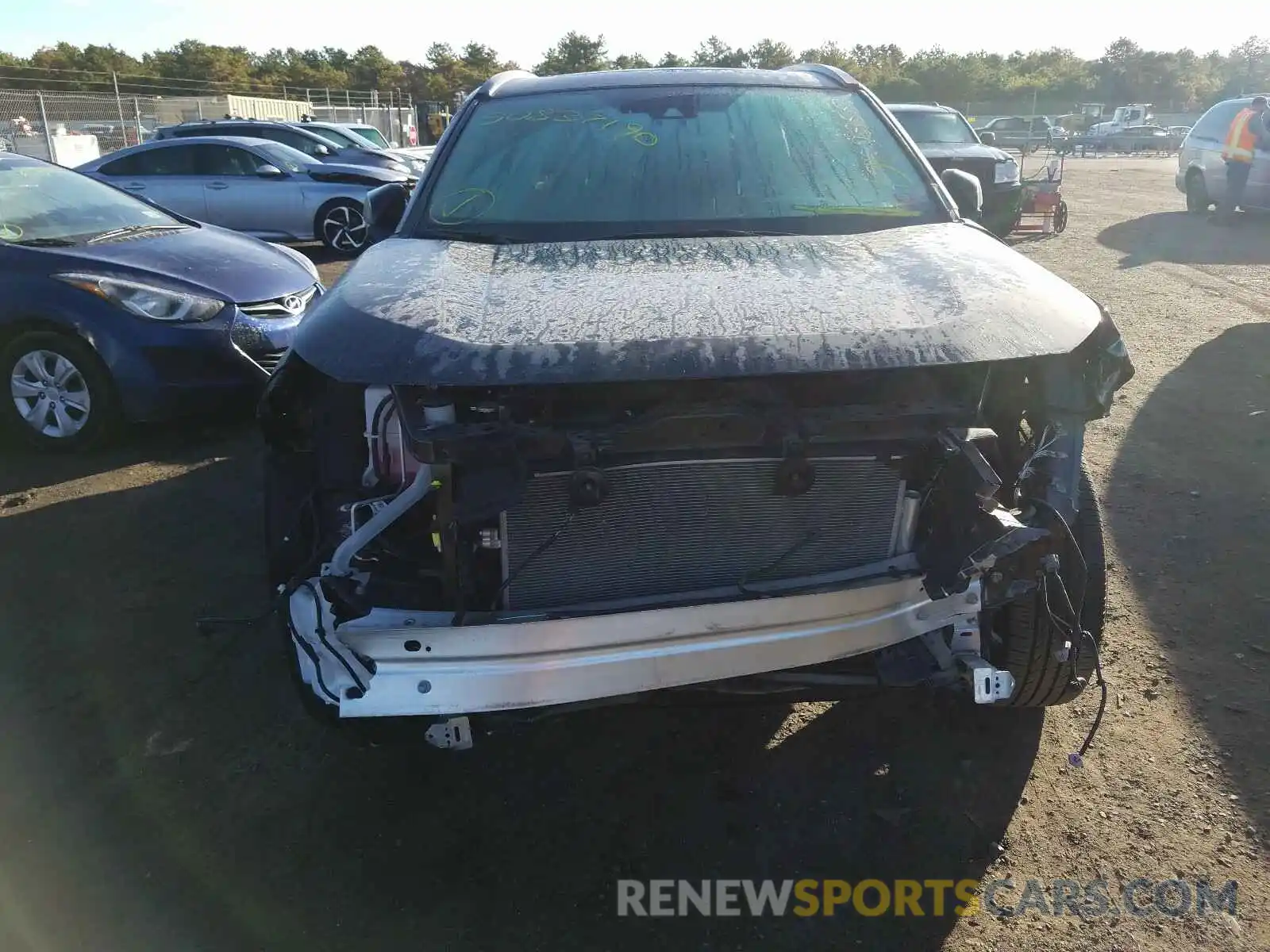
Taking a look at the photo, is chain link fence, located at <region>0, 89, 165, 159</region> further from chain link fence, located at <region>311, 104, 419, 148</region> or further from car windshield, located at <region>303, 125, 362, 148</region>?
chain link fence, located at <region>311, 104, 419, 148</region>

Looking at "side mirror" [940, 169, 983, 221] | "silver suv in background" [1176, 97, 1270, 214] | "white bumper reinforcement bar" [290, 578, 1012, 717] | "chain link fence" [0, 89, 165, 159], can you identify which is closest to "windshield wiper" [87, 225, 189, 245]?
"white bumper reinforcement bar" [290, 578, 1012, 717]

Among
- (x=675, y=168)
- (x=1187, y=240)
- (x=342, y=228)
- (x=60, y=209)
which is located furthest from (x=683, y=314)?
(x=1187, y=240)

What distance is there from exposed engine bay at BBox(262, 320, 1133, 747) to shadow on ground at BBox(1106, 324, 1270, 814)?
1.02 m

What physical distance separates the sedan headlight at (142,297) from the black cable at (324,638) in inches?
130

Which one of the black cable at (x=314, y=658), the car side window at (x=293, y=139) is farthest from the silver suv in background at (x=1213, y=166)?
the black cable at (x=314, y=658)

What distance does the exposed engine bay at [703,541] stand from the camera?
2.06 meters

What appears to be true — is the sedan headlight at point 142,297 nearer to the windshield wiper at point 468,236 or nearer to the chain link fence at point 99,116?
the windshield wiper at point 468,236

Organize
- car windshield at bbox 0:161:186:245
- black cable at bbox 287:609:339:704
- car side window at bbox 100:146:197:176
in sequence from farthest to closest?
1. car side window at bbox 100:146:197:176
2. car windshield at bbox 0:161:186:245
3. black cable at bbox 287:609:339:704

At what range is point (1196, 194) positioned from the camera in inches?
591

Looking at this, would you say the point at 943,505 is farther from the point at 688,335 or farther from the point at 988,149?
the point at 988,149

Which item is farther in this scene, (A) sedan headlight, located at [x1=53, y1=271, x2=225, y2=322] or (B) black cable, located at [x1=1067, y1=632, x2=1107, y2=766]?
(A) sedan headlight, located at [x1=53, y1=271, x2=225, y2=322]

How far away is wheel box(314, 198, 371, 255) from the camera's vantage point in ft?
37.4

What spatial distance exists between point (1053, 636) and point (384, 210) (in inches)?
112

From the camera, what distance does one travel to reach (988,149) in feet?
39.3
